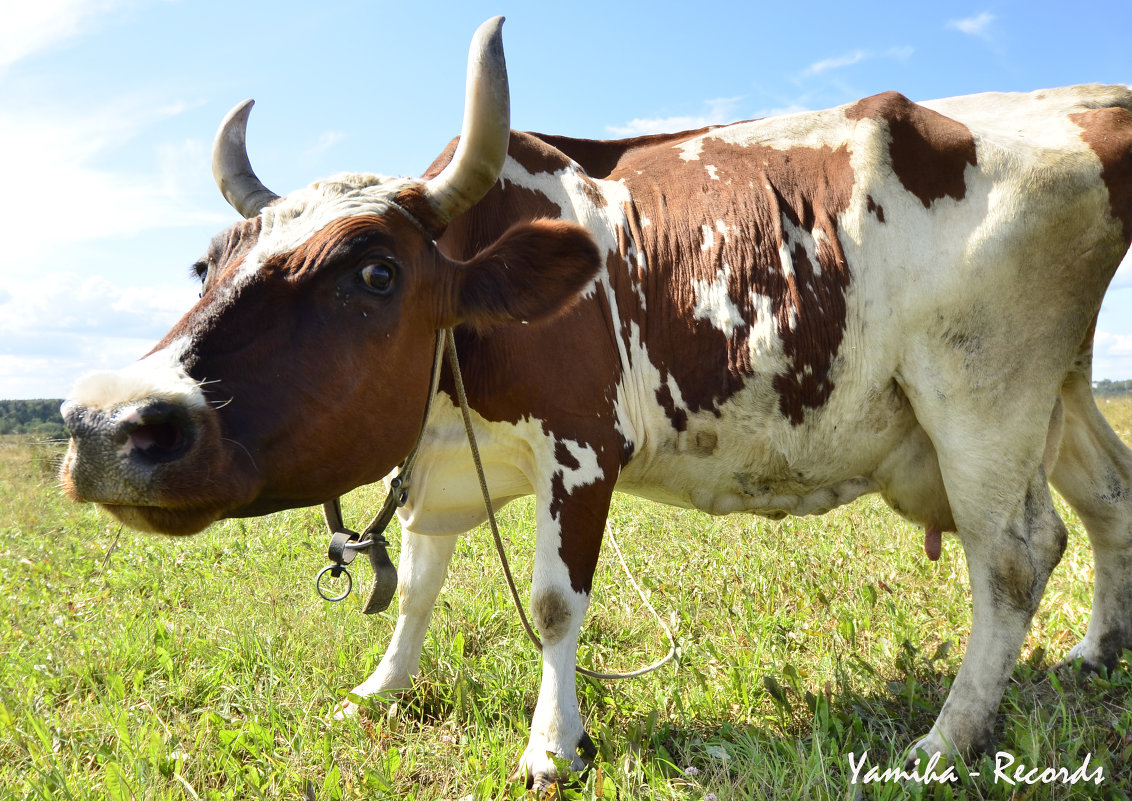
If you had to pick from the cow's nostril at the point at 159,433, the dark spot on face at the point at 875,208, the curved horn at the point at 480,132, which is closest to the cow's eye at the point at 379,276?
the curved horn at the point at 480,132

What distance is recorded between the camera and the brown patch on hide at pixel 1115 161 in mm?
3262

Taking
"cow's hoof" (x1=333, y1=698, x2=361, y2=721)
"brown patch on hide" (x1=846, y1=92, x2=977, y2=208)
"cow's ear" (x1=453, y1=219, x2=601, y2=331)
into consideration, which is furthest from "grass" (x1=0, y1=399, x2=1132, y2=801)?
"brown patch on hide" (x1=846, y1=92, x2=977, y2=208)

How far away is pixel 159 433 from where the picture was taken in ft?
7.22

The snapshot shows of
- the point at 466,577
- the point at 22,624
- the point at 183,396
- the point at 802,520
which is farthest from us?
the point at 802,520

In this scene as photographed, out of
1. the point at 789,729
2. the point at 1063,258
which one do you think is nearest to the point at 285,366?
the point at 789,729

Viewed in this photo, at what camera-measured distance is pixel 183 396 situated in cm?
218

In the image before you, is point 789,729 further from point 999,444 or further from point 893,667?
point 999,444

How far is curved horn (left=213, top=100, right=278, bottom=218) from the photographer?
3285mm

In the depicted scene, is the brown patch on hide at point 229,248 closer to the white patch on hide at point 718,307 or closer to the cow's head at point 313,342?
the cow's head at point 313,342

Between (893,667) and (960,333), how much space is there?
1.57m

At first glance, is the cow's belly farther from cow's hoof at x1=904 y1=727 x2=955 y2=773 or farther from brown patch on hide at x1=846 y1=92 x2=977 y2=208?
cow's hoof at x1=904 y1=727 x2=955 y2=773

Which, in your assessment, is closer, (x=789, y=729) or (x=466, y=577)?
(x=789, y=729)

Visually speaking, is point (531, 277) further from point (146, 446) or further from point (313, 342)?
point (146, 446)

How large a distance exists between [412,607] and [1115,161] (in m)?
3.51
